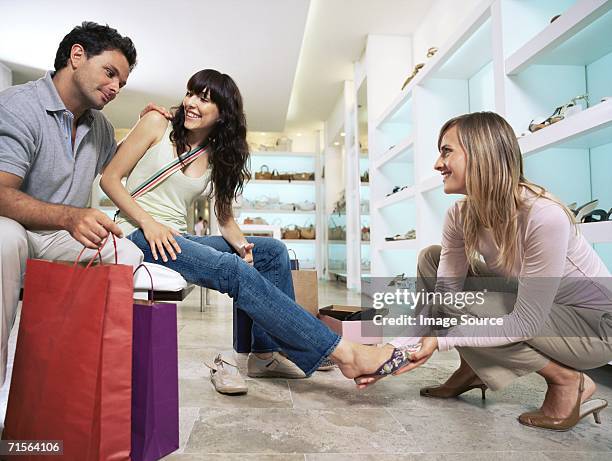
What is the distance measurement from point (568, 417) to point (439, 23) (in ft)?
13.8

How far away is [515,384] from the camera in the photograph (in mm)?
1776

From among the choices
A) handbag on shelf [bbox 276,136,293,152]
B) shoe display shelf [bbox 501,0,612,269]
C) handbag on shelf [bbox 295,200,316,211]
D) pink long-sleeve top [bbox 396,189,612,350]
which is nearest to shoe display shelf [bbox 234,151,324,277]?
handbag on shelf [bbox 295,200,316,211]

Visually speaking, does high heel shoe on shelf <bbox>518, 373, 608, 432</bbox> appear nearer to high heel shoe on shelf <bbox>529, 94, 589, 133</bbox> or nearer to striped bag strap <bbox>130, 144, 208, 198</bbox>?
high heel shoe on shelf <bbox>529, 94, 589, 133</bbox>

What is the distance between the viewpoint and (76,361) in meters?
0.91

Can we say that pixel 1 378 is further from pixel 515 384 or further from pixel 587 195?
pixel 587 195

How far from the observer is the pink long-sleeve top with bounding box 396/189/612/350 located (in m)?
1.24

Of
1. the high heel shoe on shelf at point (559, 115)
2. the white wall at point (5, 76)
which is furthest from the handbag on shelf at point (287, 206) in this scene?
the high heel shoe on shelf at point (559, 115)

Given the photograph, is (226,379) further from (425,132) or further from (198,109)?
(425,132)

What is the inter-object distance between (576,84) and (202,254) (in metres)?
2.08

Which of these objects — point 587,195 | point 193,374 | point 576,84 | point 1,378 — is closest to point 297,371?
point 193,374

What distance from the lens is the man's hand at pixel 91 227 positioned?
105 centimetres

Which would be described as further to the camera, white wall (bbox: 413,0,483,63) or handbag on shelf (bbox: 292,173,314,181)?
handbag on shelf (bbox: 292,173,314,181)

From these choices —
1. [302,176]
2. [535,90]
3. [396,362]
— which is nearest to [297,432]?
[396,362]

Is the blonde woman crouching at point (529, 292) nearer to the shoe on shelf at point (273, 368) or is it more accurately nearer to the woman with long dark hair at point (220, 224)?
the woman with long dark hair at point (220, 224)
